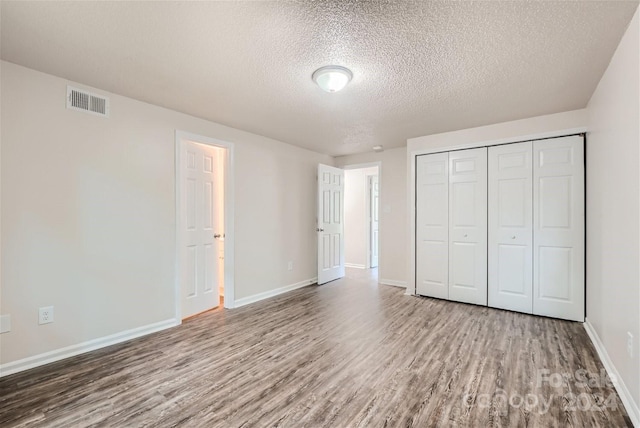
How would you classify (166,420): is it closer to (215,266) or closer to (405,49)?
(215,266)

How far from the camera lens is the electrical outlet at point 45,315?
2385 millimetres

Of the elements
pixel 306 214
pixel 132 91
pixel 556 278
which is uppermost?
pixel 132 91

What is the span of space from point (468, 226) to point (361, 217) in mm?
3190

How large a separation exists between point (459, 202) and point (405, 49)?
8.53 feet

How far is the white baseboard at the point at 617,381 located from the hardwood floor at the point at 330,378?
6cm

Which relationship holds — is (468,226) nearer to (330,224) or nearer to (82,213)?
(330,224)

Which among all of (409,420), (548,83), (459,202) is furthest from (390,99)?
(409,420)

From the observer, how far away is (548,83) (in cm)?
260

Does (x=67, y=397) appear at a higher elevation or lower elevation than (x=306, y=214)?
lower

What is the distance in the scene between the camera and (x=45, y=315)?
2.41 meters

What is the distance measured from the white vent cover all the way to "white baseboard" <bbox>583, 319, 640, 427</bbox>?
4402 mm

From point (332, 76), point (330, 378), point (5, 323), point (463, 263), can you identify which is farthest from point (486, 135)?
point (5, 323)

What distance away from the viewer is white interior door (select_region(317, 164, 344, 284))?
5.18 m

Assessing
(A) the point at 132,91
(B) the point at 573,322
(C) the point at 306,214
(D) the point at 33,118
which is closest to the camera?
(D) the point at 33,118
